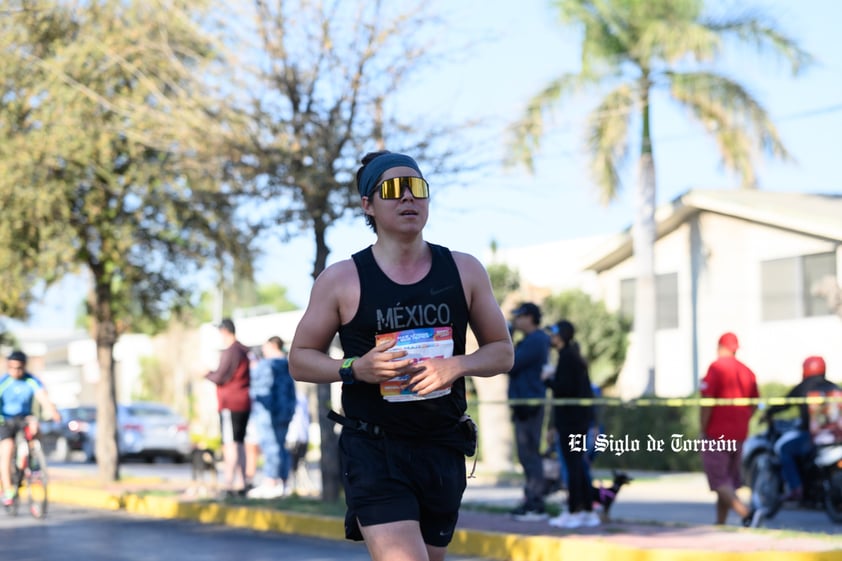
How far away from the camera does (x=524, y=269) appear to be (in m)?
40.0

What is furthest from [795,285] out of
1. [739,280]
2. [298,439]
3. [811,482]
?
[811,482]

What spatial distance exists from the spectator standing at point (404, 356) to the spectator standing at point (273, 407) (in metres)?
10.2

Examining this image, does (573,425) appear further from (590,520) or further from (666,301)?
(666,301)

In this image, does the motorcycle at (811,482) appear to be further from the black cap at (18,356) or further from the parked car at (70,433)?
the parked car at (70,433)

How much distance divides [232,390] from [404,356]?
10.7 meters

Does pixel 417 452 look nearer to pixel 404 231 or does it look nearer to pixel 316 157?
pixel 404 231

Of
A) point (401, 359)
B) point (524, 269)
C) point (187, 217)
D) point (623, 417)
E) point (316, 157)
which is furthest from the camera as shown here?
point (524, 269)

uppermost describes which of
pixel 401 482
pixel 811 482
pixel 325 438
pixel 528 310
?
pixel 528 310

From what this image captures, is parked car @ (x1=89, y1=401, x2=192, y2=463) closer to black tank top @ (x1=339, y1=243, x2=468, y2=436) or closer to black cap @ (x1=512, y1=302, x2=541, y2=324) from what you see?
black cap @ (x1=512, y1=302, x2=541, y2=324)

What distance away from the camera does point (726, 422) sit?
11070 millimetres

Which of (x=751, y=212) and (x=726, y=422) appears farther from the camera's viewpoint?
(x=751, y=212)

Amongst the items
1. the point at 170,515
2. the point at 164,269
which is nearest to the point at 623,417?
the point at 164,269

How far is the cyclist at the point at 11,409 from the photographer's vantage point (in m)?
14.1

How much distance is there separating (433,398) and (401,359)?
26 centimetres
